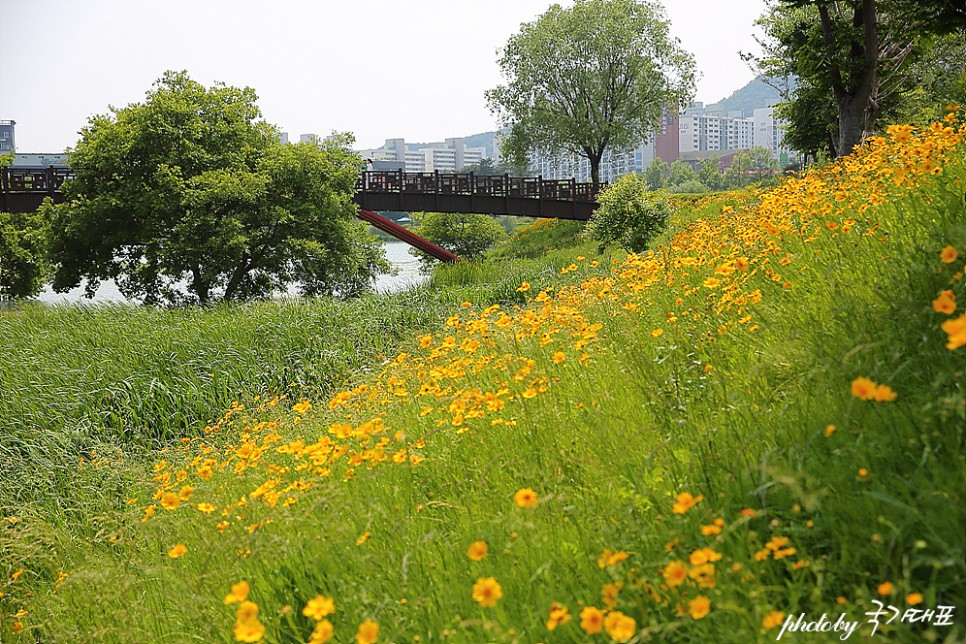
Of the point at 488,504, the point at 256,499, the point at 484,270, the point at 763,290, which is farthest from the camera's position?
the point at 484,270

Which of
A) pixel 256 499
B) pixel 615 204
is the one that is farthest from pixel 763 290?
pixel 615 204

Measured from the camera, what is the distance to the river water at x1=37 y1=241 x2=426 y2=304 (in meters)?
16.4

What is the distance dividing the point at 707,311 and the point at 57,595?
389 centimetres

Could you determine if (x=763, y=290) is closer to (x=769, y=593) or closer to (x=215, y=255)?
(x=769, y=593)

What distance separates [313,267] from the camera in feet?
60.8

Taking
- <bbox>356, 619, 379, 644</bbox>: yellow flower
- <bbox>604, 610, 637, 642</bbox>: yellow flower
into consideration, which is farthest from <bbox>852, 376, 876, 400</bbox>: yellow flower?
<bbox>356, 619, 379, 644</bbox>: yellow flower

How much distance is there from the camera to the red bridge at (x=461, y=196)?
29.7 m

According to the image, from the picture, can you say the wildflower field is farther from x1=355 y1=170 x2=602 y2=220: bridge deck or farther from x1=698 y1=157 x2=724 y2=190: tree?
x1=698 y1=157 x2=724 y2=190: tree

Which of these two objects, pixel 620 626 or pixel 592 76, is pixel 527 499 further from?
pixel 592 76

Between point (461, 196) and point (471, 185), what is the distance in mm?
807

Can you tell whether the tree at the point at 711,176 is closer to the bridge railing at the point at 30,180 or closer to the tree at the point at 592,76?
the tree at the point at 592,76

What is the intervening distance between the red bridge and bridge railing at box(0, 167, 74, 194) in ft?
12.7

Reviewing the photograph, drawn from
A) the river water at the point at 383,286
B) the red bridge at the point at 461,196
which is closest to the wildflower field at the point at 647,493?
the river water at the point at 383,286

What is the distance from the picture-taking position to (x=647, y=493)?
2277mm
